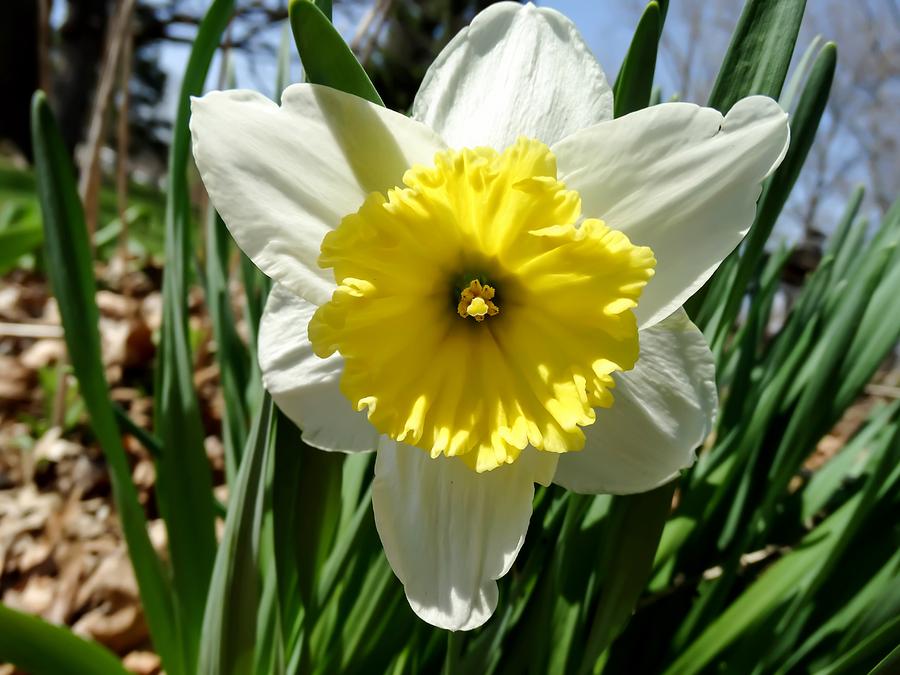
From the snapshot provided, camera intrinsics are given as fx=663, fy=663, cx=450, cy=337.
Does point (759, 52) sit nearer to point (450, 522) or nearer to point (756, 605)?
point (450, 522)

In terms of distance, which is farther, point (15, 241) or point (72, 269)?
point (15, 241)

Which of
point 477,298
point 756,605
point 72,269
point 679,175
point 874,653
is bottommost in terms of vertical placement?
point 756,605

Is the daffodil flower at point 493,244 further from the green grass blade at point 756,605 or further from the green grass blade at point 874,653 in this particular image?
the green grass blade at point 756,605

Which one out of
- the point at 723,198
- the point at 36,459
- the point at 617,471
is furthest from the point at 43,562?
the point at 723,198

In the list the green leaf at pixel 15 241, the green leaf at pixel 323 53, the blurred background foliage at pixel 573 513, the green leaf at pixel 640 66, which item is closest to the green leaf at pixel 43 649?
the blurred background foliage at pixel 573 513

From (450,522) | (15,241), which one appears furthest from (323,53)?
(15,241)

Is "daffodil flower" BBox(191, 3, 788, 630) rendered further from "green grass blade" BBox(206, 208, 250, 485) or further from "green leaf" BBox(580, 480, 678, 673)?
"green grass blade" BBox(206, 208, 250, 485)

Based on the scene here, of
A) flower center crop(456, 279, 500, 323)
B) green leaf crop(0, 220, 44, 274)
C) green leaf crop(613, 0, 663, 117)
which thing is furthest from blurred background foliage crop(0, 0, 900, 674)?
green leaf crop(0, 220, 44, 274)

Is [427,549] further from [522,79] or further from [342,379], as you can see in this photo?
[522,79]
